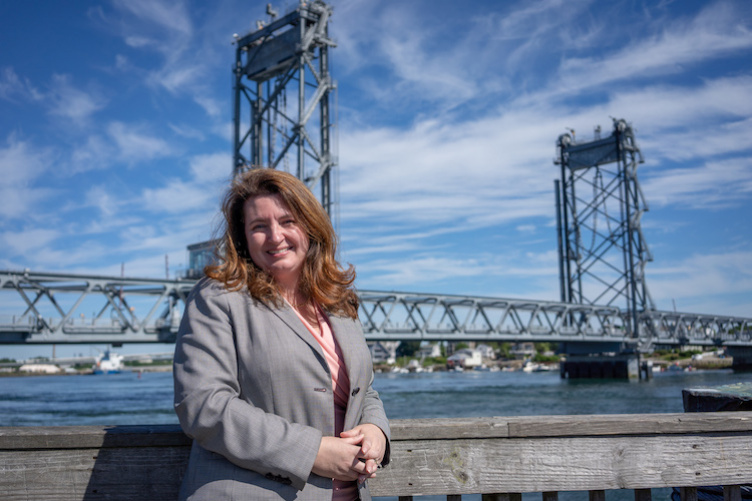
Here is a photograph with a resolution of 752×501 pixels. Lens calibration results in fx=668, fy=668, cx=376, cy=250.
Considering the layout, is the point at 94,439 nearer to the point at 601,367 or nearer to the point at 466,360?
the point at 601,367

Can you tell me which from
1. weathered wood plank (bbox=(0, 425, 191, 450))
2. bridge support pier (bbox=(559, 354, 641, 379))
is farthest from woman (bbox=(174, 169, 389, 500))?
bridge support pier (bbox=(559, 354, 641, 379))

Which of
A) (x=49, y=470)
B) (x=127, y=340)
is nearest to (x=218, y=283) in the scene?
(x=49, y=470)

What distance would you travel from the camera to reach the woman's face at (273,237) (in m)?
2.02

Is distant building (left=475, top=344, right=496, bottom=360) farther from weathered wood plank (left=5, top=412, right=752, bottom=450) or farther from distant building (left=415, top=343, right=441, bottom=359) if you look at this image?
weathered wood plank (left=5, top=412, right=752, bottom=450)

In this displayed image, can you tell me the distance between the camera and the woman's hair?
202 cm

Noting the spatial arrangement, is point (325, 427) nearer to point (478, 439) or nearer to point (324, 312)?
A: point (324, 312)

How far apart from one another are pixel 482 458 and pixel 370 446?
546 mm

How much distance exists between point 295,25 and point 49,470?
117 ft

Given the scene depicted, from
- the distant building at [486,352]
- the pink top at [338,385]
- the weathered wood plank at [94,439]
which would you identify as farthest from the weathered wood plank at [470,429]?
the distant building at [486,352]

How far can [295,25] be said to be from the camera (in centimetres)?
3541

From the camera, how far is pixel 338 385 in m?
1.93

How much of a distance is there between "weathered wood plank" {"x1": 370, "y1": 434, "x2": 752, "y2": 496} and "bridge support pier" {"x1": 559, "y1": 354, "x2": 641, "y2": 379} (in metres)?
57.1

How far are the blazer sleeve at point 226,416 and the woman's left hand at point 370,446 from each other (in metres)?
0.15

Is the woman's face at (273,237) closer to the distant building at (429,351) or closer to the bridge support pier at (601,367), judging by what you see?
the bridge support pier at (601,367)
